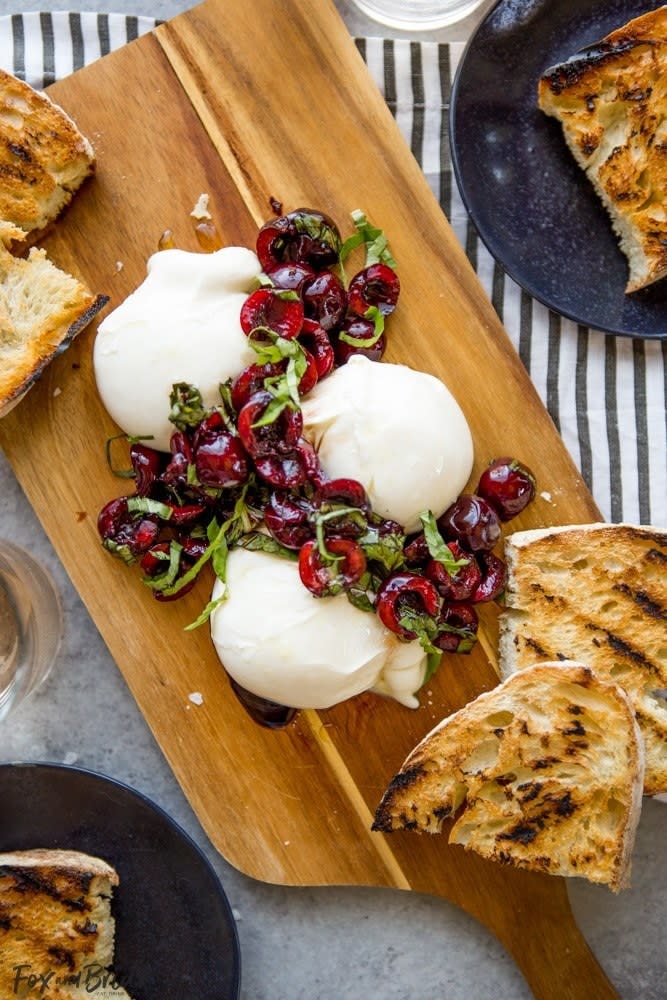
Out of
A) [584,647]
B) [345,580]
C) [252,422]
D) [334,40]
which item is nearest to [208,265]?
[252,422]

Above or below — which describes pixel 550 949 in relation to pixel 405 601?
below

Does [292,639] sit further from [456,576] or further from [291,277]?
[291,277]

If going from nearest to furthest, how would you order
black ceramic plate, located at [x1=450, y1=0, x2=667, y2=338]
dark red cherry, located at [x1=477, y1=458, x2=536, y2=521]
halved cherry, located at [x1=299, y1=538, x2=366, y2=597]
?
halved cherry, located at [x1=299, y1=538, x2=366, y2=597], dark red cherry, located at [x1=477, y1=458, x2=536, y2=521], black ceramic plate, located at [x1=450, y1=0, x2=667, y2=338]

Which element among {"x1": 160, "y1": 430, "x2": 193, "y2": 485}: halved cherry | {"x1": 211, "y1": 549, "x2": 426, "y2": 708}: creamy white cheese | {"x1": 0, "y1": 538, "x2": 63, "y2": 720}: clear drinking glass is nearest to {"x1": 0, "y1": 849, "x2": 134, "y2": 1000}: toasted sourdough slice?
{"x1": 0, "y1": 538, "x2": 63, "y2": 720}: clear drinking glass

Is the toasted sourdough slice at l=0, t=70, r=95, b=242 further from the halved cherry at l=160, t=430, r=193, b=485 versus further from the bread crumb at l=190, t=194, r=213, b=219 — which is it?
the halved cherry at l=160, t=430, r=193, b=485

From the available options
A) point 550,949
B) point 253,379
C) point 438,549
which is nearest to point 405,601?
point 438,549
